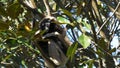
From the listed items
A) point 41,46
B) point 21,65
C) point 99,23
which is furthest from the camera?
point 21,65

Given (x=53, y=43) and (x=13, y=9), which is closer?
(x=13, y=9)

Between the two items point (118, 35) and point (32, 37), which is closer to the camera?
point (32, 37)

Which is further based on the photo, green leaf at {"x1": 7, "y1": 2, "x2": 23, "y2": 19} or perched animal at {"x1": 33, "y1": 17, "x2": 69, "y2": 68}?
perched animal at {"x1": 33, "y1": 17, "x2": 69, "y2": 68}

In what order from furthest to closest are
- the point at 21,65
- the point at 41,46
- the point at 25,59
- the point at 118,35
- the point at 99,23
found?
the point at 118,35 → the point at 21,65 → the point at 25,59 → the point at 99,23 → the point at 41,46

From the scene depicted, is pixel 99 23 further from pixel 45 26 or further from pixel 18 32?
pixel 18 32

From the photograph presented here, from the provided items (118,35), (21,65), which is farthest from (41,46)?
(118,35)

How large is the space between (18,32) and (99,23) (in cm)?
122

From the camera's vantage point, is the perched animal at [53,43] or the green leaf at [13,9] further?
the perched animal at [53,43]

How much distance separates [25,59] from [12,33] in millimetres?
1284

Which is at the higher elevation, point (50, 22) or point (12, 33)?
point (50, 22)

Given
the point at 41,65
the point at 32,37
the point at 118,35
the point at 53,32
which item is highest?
the point at 118,35

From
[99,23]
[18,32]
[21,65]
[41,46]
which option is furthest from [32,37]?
[21,65]

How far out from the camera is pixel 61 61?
5.58 ft

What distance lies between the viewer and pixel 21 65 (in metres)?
2.89
